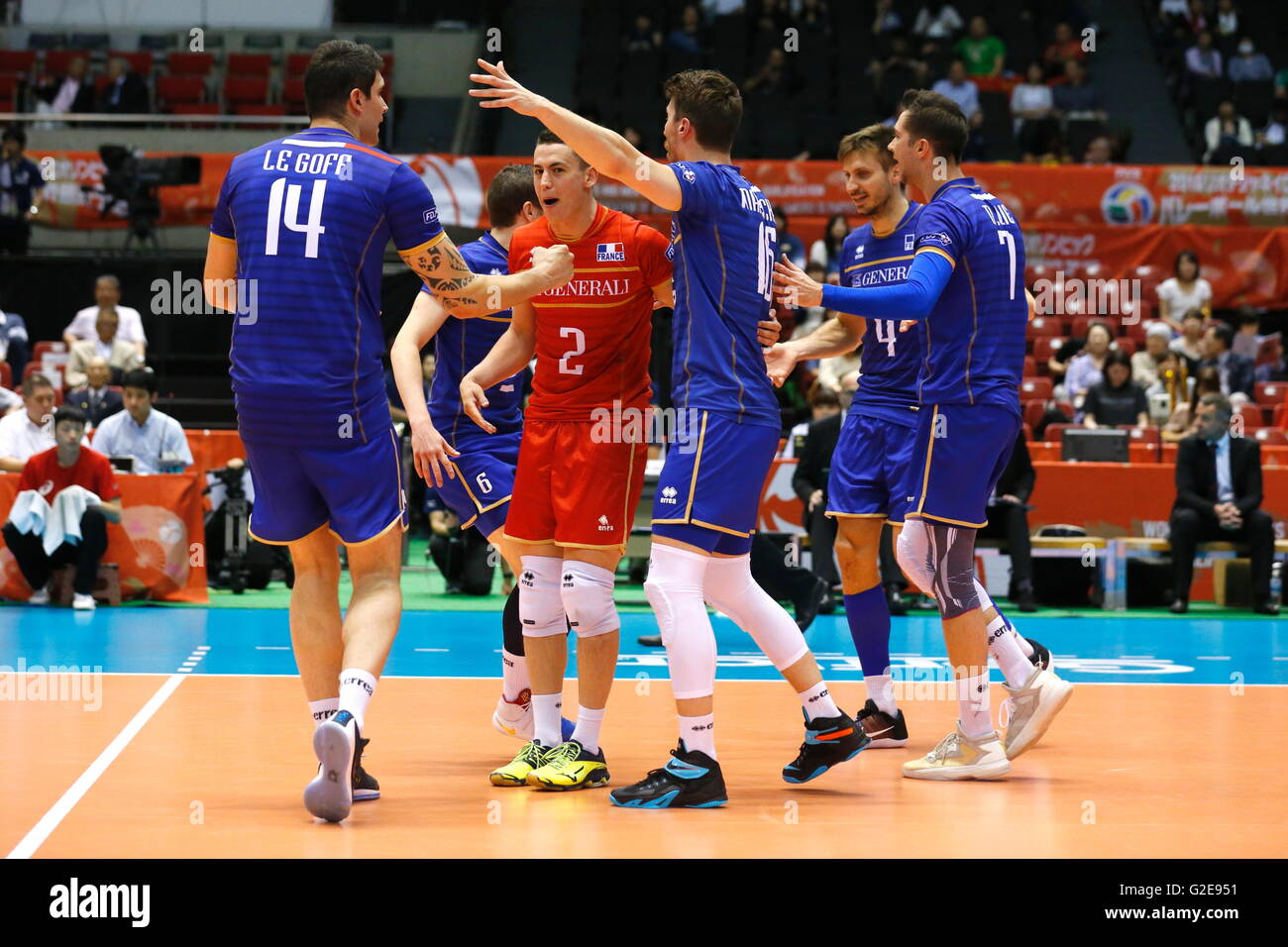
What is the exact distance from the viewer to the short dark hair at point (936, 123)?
5.79m

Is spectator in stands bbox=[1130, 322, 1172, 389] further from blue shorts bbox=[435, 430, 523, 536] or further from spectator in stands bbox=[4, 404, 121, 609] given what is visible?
blue shorts bbox=[435, 430, 523, 536]

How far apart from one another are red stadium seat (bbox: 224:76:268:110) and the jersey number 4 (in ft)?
54.2

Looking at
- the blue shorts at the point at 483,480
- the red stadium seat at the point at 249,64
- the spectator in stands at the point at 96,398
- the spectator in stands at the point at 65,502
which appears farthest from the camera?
the red stadium seat at the point at 249,64

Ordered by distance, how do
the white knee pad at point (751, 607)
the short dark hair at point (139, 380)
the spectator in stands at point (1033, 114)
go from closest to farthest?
the white knee pad at point (751, 607), the short dark hair at point (139, 380), the spectator in stands at point (1033, 114)

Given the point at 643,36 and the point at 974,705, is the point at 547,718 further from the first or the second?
the point at 643,36

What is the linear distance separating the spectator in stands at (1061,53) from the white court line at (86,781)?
1719 cm

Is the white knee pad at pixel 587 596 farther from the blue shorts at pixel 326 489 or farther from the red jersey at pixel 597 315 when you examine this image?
the blue shorts at pixel 326 489

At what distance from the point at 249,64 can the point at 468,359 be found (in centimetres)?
1612

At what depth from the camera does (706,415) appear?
512 centimetres

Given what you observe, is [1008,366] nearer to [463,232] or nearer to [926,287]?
[926,287]

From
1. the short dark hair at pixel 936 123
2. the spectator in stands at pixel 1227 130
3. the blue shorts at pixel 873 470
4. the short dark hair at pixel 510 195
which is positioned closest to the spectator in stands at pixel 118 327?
the short dark hair at pixel 510 195

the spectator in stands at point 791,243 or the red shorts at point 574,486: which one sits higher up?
the spectator in stands at point 791,243

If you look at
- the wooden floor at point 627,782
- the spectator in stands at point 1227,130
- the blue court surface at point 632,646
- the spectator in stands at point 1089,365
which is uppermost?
the spectator in stands at point 1227,130

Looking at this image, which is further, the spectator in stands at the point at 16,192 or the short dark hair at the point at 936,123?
the spectator in stands at the point at 16,192
